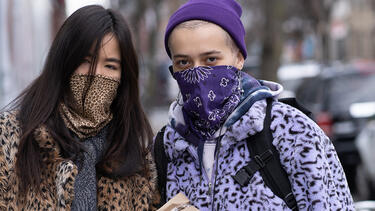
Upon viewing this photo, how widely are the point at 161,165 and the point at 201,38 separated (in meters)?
0.65

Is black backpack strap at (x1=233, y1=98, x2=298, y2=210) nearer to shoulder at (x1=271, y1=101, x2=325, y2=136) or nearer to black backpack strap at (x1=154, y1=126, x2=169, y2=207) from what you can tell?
shoulder at (x1=271, y1=101, x2=325, y2=136)

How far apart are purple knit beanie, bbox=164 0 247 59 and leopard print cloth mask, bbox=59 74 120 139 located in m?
0.40

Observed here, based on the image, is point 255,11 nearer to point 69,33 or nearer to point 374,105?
point 374,105

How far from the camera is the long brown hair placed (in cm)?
273

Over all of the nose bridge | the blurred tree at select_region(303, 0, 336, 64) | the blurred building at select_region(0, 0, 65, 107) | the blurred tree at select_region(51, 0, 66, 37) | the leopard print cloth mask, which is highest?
the blurred tree at select_region(303, 0, 336, 64)

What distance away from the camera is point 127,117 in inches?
119

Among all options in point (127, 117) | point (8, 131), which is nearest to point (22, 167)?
point (8, 131)

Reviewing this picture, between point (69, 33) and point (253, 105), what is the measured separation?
0.92 meters

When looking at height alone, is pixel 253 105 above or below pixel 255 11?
below

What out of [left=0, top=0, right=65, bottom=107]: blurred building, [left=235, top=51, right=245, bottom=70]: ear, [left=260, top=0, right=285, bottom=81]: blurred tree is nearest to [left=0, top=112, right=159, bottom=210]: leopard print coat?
[left=235, top=51, right=245, bottom=70]: ear

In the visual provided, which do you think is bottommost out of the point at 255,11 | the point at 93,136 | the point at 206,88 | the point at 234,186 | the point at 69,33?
the point at 234,186

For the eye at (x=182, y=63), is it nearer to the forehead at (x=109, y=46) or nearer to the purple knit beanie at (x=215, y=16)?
the purple knit beanie at (x=215, y=16)

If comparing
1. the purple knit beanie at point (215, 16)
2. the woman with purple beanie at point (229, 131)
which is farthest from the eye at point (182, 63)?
the purple knit beanie at point (215, 16)

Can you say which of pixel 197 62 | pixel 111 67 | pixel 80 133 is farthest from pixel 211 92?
pixel 80 133
